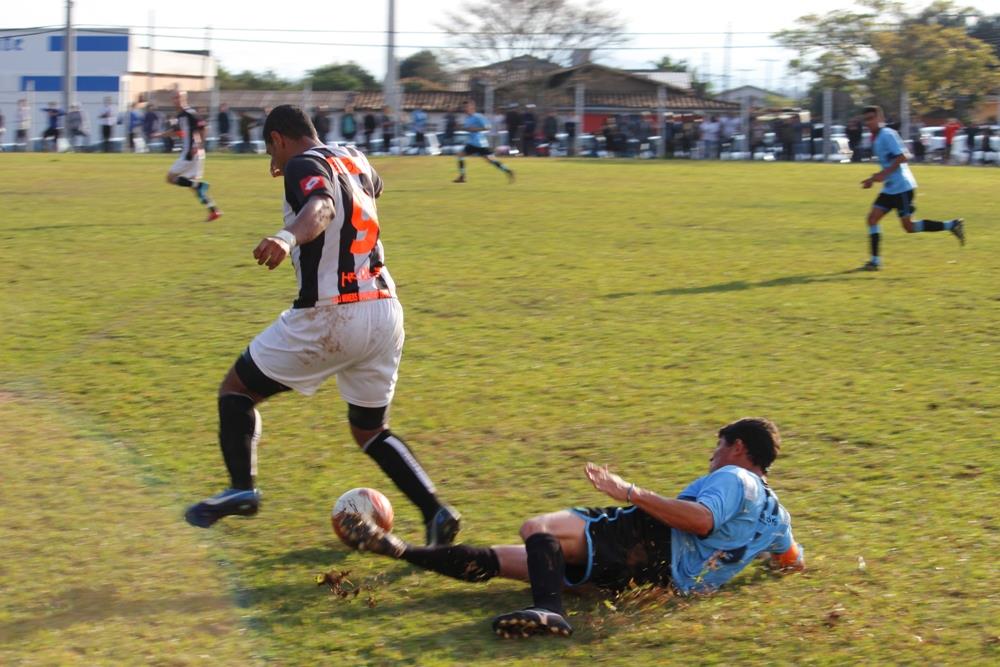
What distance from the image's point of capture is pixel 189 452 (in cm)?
736

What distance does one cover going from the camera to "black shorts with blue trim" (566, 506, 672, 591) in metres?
5.03

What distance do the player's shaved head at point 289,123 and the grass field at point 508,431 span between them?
195 cm

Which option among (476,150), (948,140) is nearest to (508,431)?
(476,150)

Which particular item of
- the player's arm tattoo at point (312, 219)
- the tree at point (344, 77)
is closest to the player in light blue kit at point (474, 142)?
the player's arm tattoo at point (312, 219)

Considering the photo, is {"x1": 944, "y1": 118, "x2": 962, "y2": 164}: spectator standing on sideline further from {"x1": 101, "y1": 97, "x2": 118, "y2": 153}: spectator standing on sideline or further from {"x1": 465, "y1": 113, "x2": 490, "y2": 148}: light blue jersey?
{"x1": 101, "y1": 97, "x2": 118, "y2": 153}: spectator standing on sideline

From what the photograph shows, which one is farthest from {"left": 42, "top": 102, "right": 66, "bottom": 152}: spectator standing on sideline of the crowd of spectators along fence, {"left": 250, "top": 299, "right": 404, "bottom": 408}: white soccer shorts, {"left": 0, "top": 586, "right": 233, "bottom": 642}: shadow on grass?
{"left": 0, "top": 586, "right": 233, "bottom": 642}: shadow on grass

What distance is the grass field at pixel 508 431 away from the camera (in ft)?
16.0

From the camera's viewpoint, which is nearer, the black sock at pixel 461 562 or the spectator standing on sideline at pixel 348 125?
the black sock at pixel 461 562

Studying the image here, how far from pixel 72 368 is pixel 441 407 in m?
3.10

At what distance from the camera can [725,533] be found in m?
5.03

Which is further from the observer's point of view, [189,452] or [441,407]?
[441,407]

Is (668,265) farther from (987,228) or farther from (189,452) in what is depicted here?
(189,452)

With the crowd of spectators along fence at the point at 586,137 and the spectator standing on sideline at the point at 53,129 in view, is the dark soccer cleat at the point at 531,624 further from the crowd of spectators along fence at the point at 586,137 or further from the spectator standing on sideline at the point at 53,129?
the spectator standing on sideline at the point at 53,129

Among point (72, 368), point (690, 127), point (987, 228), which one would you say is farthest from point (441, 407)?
point (690, 127)
